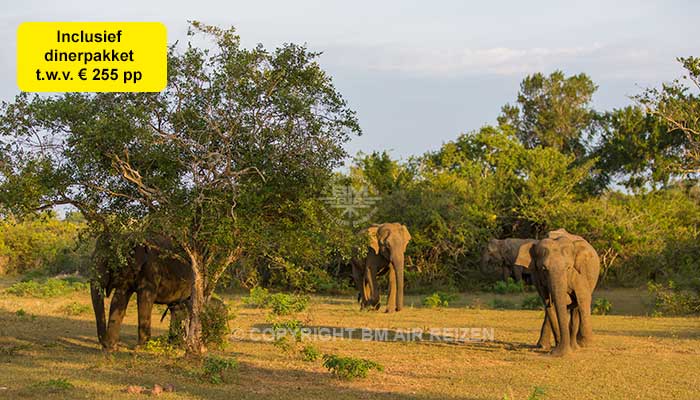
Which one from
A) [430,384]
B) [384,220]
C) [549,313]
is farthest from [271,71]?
[384,220]

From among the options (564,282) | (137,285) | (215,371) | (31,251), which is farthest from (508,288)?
(31,251)

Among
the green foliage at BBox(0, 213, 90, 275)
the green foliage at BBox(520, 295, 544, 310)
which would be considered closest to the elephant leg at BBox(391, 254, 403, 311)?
the green foliage at BBox(520, 295, 544, 310)

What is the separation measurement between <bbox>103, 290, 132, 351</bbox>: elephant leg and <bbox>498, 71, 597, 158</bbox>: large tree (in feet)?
135

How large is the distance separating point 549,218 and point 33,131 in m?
23.1

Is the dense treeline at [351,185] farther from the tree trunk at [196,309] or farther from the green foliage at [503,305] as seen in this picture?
the green foliage at [503,305]

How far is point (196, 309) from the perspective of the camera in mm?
13312

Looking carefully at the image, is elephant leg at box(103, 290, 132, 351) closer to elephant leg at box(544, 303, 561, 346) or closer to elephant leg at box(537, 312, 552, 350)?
elephant leg at box(544, 303, 561, 346)

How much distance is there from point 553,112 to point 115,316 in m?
43.8

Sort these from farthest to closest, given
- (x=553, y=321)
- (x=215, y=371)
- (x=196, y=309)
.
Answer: (x=553, y=321) → (x=196, y=309) → (x=215, y=371)

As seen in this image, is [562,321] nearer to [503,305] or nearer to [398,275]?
[398,275]

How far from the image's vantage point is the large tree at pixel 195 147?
12.2 metres

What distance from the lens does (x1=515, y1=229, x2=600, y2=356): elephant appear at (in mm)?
14867

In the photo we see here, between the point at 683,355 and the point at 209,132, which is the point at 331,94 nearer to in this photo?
the point at 209,132

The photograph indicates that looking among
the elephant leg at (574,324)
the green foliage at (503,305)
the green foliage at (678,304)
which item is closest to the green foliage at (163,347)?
the elephant leg at (574,324)
